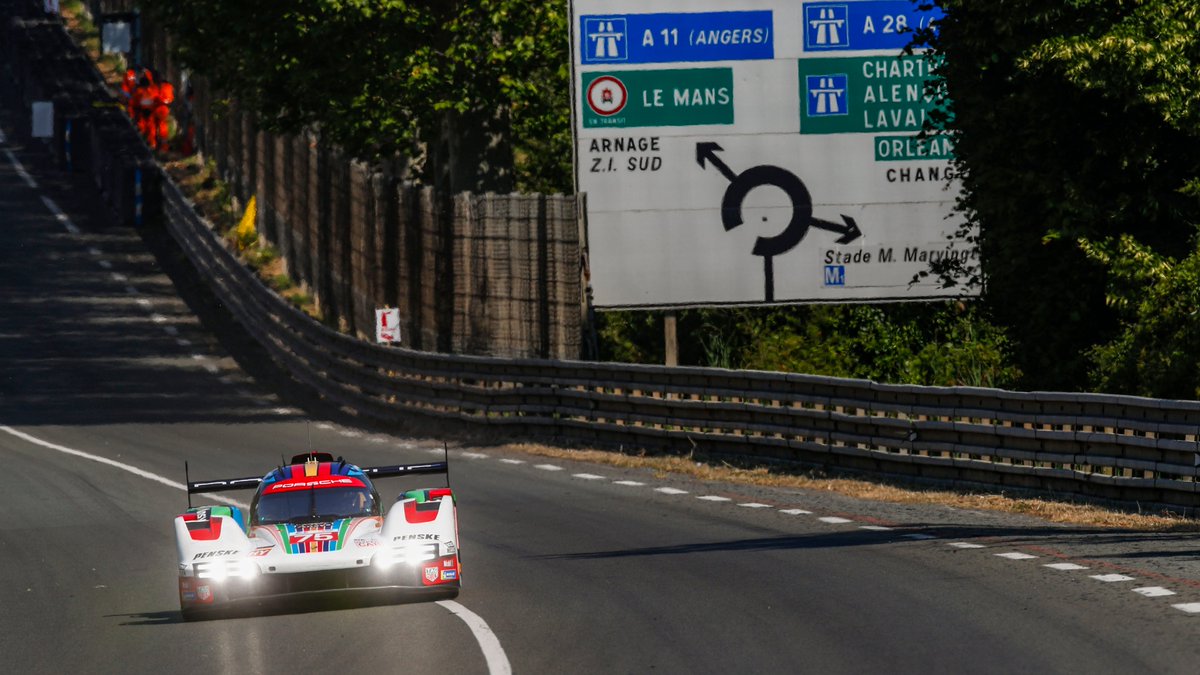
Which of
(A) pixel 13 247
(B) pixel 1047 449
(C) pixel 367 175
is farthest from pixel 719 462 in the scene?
(A) pixel 13 247

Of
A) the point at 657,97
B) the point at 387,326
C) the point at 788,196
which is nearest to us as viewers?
the point at 657,97

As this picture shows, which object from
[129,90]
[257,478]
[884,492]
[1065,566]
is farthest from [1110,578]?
[129,90]

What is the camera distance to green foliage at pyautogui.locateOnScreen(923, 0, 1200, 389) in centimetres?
2127

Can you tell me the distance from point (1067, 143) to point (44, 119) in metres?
59.1

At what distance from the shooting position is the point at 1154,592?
45.5 feet

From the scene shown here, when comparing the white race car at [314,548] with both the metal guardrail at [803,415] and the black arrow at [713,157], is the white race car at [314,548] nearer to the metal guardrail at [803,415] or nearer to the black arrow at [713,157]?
the metal guardrail at [803,415]

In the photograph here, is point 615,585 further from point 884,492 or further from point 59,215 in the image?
point 59,215

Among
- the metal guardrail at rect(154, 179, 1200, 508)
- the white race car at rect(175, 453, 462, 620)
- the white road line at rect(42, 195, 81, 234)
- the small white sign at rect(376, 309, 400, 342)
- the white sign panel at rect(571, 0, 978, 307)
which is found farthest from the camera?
the white road line at rect(42, 195, 81, 234)

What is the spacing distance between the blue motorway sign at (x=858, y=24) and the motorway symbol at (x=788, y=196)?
183 centimetres

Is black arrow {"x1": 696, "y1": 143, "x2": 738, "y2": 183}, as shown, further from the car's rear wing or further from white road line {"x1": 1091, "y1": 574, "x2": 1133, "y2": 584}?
white road line {"x1": 1091, "y1": 574, "x2": 1133, "y2": 584}

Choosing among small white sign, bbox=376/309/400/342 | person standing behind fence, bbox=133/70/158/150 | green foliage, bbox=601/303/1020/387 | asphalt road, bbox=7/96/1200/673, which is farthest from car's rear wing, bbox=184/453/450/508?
person standing behind fence, bbox=133/70/158/150

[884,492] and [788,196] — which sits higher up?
[788,196]

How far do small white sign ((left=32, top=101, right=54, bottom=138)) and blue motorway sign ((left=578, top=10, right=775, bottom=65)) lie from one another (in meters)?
50.9

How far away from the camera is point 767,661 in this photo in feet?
38.9
